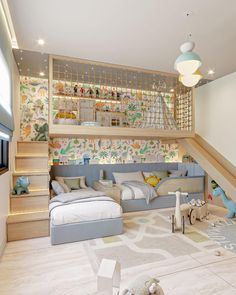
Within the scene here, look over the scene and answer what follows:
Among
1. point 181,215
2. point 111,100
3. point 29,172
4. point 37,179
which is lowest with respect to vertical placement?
point 181,215

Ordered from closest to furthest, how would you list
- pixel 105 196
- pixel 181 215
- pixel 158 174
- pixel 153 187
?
pixel 181 215 < pixel 105 196 < pixel 153 187 < pixel 158 174

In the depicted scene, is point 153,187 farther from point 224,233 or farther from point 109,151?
point 224,233

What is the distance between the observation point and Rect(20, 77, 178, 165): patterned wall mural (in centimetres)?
451

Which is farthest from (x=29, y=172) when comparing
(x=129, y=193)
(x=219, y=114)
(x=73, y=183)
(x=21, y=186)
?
(x=219, y=114)

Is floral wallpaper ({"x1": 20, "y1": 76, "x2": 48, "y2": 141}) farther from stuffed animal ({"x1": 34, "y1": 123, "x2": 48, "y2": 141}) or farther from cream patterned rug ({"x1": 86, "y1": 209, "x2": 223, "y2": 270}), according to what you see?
cream patterned rug ({"x1": 86, "y1": 209, "x2": 223, "y2": 270})

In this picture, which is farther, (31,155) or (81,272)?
(31,155)

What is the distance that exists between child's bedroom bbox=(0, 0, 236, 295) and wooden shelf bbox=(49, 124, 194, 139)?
2 cm

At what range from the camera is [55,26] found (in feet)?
8.57

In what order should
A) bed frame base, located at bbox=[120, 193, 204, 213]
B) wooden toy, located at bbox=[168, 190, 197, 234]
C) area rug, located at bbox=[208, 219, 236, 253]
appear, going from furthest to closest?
bed frame base, located at bbox=[120, 193, 204, 213] < wooden toy, located at bbox=[168, 190, 197, 234] < area rug, located at bbox=[208, 219, 236, 253]

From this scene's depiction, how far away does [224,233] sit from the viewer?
3.08 meters

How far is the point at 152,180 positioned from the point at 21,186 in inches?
116

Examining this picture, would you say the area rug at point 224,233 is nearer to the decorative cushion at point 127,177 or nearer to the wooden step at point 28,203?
the decorative cushion at point 127,177

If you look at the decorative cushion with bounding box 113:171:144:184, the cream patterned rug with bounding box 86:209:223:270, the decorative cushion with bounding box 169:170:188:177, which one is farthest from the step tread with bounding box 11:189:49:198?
the decorative cushion with bounding box 169:170:188:177

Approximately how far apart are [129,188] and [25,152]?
7.29 feet
